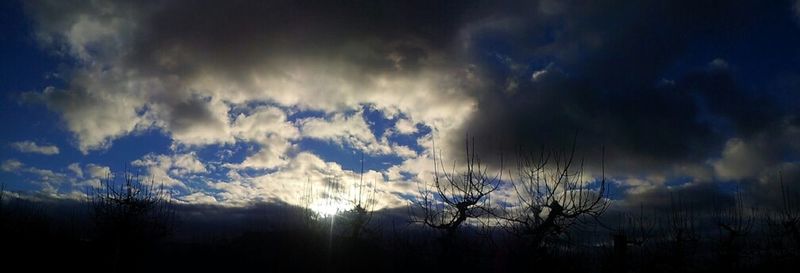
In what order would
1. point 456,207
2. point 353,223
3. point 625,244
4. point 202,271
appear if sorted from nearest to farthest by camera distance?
point 625,244 < point 456,207 < point 353,223 < point 202,271

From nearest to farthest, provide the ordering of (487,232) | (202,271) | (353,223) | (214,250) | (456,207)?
1. (487,232)
2. (456,207)
3. (353,223)
4. (202,271)
5. (214,250)

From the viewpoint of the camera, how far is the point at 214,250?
135 feet

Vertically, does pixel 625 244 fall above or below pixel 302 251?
above

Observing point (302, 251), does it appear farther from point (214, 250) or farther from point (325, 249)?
point (214, 250)

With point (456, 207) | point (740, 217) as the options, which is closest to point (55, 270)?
point (456, 207)

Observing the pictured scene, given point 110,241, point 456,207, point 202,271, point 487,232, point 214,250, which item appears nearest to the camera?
point 487,232

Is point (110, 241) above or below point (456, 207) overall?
below

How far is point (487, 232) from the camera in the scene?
16172mm

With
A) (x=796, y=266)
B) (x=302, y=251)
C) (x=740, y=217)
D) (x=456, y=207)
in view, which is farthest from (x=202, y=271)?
(x=796, y=266)

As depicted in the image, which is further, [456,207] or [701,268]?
[701,268]

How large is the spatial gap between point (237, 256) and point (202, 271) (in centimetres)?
312

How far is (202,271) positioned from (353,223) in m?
15.4

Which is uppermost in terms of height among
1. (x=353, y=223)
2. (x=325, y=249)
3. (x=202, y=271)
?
(x=353, y=223)

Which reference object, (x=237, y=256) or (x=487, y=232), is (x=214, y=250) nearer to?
(x=237, y=256)
